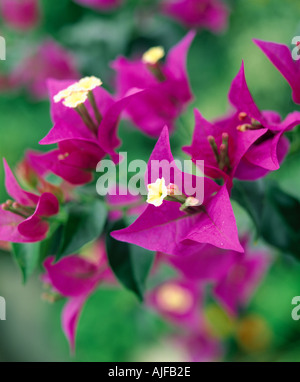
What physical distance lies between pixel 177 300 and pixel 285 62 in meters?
0.74

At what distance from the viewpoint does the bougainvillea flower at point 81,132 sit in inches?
20.7

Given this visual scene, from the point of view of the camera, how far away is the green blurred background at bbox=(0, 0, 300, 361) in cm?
102

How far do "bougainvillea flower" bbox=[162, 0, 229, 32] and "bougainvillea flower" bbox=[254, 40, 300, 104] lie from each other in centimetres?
56

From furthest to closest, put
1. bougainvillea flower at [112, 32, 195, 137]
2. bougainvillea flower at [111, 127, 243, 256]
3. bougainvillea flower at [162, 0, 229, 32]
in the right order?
bougainvillea flower at [162, 0, 229, 32] < bougainvillea flower at [112, 32, 195, 137] < bougainvillea flower at [111, 127, 243, 256]

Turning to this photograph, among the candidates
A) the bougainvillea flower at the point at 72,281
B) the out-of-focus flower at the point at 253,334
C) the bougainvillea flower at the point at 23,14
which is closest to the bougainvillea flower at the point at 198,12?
the bougainvillea flower at the point at 23,14

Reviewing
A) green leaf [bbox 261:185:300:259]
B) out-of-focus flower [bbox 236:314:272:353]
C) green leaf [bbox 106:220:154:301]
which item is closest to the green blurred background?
out-of-focus flower [bbox 236:314:272:353]

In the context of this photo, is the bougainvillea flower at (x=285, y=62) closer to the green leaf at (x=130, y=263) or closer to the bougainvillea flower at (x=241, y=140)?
the bougainvillea flower at (x=241, y=140)

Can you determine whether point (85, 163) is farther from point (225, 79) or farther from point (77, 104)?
point (225, 79)

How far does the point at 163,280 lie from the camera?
1.09m

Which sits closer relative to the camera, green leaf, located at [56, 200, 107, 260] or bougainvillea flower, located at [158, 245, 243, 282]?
green leaf, located at [56, 200, 107, 260]

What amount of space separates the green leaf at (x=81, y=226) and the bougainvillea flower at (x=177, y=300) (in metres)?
0.56

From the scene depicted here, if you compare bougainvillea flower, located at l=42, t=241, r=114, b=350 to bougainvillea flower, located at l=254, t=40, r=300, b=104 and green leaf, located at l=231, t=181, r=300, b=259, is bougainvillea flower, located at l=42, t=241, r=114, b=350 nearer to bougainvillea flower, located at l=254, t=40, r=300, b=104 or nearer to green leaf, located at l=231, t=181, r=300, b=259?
green leaf, located at l=231, t=181, r=300, b=259

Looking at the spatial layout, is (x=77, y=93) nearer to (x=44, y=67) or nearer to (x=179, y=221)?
(x=179, y=221)

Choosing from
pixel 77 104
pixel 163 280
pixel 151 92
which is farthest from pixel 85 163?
pixel 163 280
